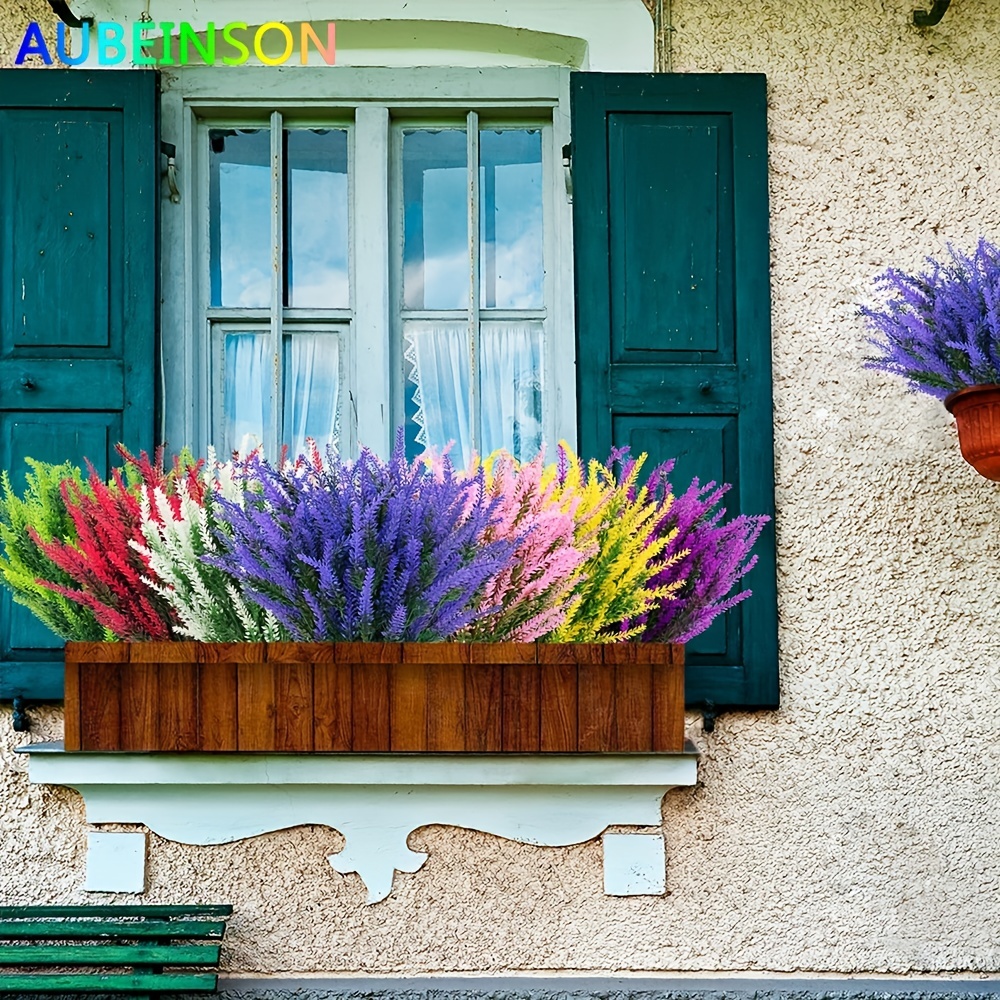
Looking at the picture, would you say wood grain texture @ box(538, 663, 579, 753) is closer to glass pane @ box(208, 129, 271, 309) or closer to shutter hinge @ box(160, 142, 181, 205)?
glass pane @ box(208, 129, 271, 309)

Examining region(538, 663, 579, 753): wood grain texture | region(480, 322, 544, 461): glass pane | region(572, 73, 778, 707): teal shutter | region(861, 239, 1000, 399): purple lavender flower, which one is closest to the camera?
region(538, 663, 579, 753): wood grain texture

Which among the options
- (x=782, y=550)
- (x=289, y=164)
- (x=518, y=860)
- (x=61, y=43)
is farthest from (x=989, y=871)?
(x=61, y=43)

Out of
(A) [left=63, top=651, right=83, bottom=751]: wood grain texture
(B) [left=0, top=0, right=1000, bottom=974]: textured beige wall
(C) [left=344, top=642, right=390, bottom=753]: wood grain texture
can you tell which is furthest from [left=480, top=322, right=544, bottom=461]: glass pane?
(A) [left=63, top=651, right=83, bottom=751]: wood grain texture

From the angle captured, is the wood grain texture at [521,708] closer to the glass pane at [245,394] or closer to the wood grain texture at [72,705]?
the wood grain texture at [72,705]

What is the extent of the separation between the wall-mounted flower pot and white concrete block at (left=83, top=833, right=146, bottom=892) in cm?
223

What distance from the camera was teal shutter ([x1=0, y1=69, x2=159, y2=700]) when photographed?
368 centimetres

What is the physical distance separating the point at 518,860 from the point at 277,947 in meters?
0.63

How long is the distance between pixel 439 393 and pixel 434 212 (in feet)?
1.79

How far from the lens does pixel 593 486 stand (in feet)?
10.9

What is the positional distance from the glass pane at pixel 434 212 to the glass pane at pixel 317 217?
0.60 feet

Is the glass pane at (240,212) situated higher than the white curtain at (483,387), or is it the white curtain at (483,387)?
the glass pane at (240,212)

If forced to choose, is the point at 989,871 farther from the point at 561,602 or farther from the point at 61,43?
the point at 61,43

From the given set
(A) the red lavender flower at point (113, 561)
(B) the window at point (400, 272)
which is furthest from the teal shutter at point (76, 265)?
(A) the red lavender flower at point (113, 561)

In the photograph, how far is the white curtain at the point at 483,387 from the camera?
395 cm
